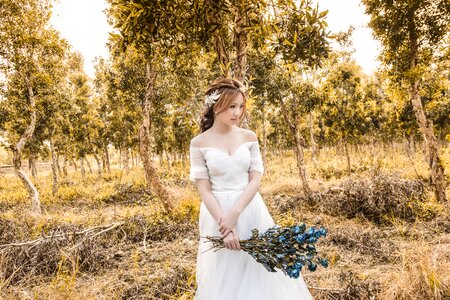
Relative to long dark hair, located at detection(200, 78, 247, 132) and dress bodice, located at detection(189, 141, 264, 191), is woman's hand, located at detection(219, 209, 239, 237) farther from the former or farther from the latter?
long dark hair, located at detection(200, 78, 247, 132)

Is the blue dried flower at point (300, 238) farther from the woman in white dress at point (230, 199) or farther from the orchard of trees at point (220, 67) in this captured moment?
the orchard of trees at point (220, 67)

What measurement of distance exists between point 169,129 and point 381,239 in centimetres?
2041

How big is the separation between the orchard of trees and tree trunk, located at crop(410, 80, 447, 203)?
3 cm

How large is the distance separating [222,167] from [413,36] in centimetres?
736

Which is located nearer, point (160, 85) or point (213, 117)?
point (213, 117)

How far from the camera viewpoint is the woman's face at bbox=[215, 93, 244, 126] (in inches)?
94.0

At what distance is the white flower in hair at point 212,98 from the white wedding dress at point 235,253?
16.8 inches

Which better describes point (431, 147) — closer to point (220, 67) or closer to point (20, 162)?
point (220, 67)

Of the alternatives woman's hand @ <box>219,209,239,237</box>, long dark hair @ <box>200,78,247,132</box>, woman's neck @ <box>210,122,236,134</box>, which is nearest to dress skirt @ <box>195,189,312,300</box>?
woman's hand @ <box>219,209,239,237</box>

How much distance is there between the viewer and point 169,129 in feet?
79.7

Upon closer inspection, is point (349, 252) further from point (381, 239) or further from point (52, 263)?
point (52, 263)

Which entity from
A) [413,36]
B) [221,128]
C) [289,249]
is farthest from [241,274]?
[413,36]

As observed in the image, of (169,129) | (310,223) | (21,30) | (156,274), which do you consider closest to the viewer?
(156,274)

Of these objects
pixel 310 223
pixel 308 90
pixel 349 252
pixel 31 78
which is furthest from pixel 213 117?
pixel 31 78
